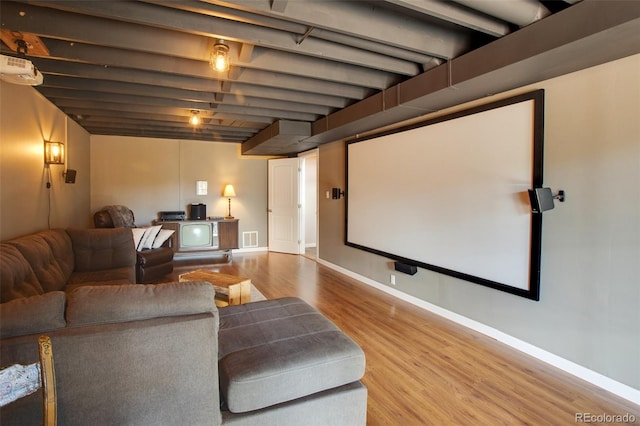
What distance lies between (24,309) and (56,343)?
190mm

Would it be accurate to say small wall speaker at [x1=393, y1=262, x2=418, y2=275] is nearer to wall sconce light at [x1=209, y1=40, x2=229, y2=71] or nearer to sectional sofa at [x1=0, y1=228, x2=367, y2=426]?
sectional sofa at [x1=0, y1=228, x2=367, y2=426]

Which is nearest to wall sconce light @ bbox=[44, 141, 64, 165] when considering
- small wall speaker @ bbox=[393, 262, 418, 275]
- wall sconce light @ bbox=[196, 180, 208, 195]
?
wall sconce light @ bbox=[196, 180, 208, 195]

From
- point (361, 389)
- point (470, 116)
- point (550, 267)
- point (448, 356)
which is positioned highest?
point (470, 116)

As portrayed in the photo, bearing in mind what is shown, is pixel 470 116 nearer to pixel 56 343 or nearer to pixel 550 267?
pixel 550 267

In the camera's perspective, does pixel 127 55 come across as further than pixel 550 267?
Yes

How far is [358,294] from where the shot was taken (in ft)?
14.3

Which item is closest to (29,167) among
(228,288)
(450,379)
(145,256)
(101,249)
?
(101,249)

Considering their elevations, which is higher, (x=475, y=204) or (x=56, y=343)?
(x=475, y=204)

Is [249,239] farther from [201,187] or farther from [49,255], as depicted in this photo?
[49,255]

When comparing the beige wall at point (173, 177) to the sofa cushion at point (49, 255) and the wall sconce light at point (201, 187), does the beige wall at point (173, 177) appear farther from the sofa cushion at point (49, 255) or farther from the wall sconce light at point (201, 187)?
the sofa cushion at point (49, 255)

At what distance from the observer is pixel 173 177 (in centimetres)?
689

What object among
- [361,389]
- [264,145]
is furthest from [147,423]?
[264,145]

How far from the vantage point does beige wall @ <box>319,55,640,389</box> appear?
7.08ft

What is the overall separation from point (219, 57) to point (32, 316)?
1.97 metres
